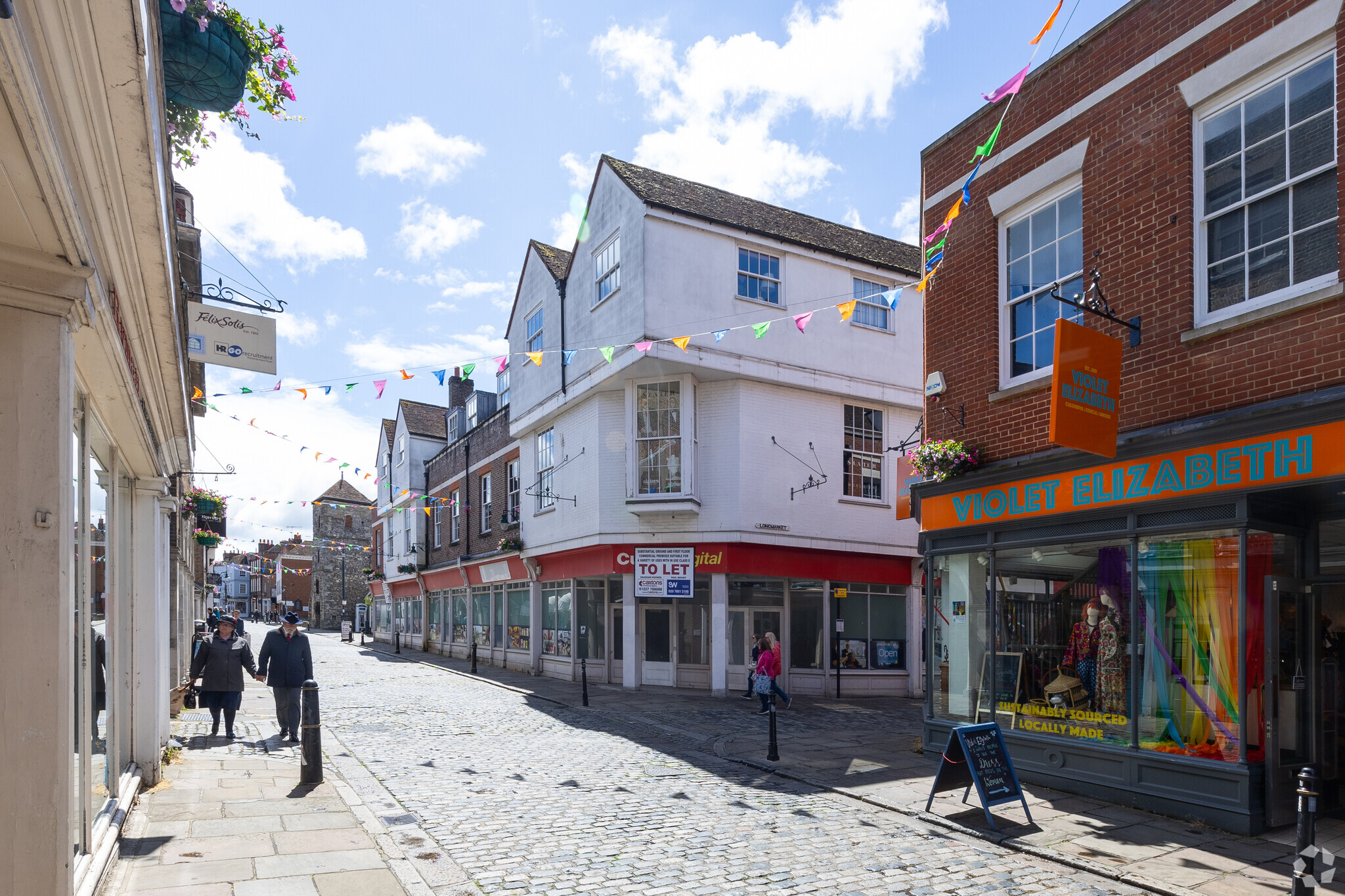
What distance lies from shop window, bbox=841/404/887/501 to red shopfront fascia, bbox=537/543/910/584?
5.18 ft

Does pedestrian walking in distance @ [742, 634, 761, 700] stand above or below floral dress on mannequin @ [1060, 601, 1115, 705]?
below

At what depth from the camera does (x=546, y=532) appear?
78.5 ft

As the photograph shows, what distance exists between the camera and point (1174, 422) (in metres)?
8.50

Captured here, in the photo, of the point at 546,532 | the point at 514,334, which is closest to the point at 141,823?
the point at 546,532

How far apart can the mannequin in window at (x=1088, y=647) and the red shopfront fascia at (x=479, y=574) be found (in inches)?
719

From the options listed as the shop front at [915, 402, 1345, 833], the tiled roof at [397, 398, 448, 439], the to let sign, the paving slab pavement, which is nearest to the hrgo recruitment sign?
the paving slab pavement

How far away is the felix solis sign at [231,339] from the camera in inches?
310

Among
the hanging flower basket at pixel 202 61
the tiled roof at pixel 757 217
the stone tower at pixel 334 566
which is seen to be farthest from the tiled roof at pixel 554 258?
the stone tower at pixel 334 566

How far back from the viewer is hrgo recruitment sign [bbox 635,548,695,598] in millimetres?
19469

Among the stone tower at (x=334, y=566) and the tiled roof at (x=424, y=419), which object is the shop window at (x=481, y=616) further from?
the stone tower at (x=334, y=566)

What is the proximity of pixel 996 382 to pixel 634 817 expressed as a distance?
6447mm

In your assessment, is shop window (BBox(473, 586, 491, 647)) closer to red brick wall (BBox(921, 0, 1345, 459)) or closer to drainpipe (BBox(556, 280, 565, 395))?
drainpipe (BBox(556, 280, 565, 395))

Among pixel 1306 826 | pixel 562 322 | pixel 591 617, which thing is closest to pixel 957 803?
pixel 1306 826

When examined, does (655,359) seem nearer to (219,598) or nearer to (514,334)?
(514,334)
